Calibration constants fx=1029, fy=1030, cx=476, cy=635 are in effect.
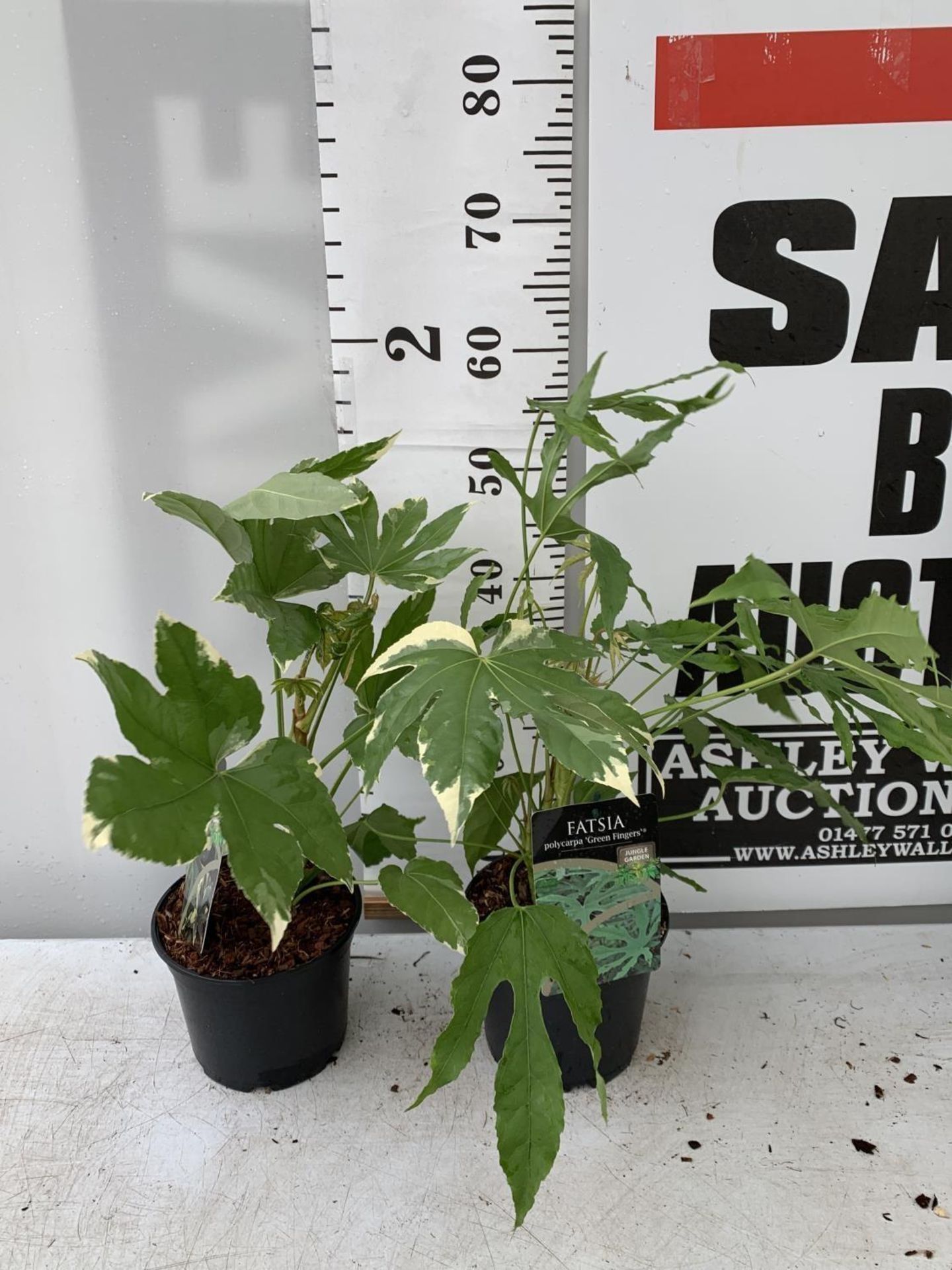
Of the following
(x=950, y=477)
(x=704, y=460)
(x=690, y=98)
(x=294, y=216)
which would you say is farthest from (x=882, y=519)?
(x=294, y=216)

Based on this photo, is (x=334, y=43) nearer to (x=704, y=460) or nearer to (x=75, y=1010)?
(x=704, y=460)

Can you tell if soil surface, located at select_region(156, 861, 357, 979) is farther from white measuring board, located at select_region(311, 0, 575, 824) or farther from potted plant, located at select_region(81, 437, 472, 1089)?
white measuring board, located at select_region(311, 0, 575, 824)

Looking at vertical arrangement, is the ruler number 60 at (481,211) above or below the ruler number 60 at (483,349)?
above

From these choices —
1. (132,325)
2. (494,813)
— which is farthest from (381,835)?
(132,325)

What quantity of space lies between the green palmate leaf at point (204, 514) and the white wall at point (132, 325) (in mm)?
316

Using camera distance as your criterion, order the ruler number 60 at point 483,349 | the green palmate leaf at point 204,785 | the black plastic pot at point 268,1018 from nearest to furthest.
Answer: the green palmate leaf at point 204,785, the black plastic pot at point 268,1018, the ruler number 60 at point 483,349

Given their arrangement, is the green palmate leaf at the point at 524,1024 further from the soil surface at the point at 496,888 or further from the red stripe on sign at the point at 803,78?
the red stripe on sign at the point at 803,78

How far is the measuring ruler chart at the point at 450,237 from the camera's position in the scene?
846mm

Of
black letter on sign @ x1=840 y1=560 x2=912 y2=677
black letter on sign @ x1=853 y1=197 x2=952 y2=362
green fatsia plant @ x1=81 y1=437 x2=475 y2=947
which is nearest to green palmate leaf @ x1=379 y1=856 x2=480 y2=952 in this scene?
green fatsia plant @ x1=81 y1=437 x2=475 y2=947

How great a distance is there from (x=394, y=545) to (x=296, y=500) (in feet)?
0.56

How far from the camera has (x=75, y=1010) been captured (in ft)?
3.16

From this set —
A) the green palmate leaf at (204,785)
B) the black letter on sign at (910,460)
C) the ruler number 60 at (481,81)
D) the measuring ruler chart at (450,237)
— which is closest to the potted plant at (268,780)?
the green palmate leaf at (204,785)

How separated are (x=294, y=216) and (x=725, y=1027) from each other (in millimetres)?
808

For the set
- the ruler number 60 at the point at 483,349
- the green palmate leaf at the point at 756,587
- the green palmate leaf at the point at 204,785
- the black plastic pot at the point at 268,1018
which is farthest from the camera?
the ruler number 60 at the point at 483,349
